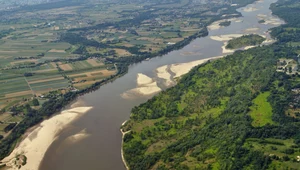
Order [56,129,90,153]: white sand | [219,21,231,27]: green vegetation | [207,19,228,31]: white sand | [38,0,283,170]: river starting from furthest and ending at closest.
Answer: [219,21,231,27]: green vegetation < [207,19,228,31]: white sand < [56,129,90,153]: white sand < [38,0,283,170]: river

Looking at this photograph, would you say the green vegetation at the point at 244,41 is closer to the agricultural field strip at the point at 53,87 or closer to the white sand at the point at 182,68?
the white sand at the point at 182,68

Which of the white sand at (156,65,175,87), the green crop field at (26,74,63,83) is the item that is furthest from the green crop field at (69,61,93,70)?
the white sand at (156,65,175,87)

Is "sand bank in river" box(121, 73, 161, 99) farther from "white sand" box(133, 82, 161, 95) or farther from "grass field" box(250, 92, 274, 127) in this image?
"grass field" box(250, 92, 274, 127)

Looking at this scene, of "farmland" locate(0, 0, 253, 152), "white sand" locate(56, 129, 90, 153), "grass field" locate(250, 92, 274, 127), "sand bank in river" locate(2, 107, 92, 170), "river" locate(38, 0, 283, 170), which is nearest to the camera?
"river" locate(38, 0, 283, 170)

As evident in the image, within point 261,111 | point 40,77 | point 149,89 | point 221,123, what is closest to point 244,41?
point 149,89

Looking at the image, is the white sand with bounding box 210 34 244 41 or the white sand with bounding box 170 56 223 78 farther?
the white sand with bounding box 210 34 244 41

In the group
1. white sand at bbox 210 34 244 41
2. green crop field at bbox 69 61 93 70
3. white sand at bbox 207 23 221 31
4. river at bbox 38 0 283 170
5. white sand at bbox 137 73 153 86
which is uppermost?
green crop field at bbox 69 61 93 70

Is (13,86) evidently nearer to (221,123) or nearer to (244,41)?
(221,123)

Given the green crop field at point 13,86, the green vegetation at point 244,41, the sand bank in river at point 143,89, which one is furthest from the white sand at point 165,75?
the green crop field at point 13,86
